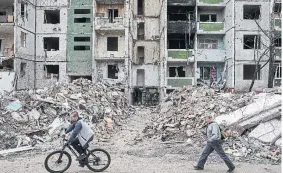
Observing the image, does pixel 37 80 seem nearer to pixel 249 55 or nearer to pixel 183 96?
pixel 183 96

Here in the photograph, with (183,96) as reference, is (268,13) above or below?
above

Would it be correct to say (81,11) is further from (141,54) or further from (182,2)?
(182,2)

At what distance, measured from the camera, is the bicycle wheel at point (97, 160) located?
30.0ft

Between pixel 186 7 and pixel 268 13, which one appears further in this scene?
pixel 186 7

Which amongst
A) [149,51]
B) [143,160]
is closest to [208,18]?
[149,51]

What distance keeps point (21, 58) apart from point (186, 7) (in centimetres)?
1679

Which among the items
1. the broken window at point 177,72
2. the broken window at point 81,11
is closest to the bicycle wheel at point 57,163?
the broken window at point 177,72

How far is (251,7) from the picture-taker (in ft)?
99.8

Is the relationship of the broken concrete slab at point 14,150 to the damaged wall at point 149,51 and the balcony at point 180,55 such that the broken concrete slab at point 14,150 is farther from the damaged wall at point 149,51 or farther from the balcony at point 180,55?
the damaged wall at point 149,51

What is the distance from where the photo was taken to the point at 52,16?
1305 inches

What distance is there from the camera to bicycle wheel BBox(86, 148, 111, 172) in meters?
9.15

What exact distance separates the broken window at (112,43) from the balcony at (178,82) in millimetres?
6233

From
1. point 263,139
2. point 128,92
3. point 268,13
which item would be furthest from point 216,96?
point 268,13

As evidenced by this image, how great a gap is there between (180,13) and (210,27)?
12.0 ft
